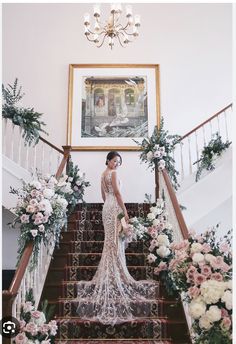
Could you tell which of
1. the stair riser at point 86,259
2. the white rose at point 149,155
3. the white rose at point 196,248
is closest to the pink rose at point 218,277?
the white rose at point 196,248

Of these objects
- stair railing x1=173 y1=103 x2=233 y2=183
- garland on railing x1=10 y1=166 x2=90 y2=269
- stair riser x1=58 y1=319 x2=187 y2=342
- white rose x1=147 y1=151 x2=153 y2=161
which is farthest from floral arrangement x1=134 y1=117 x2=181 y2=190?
stair riser x1=58 y1=319 x2=187 y2=342

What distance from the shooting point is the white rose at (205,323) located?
251cm

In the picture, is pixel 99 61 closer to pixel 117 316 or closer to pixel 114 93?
pixel 114 93

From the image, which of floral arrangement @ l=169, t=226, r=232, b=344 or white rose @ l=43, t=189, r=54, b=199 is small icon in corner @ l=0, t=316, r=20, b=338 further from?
white rose @ l=43, t=189, r=54, b=199

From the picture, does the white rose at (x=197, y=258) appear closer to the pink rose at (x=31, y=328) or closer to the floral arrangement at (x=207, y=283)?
the floral arrangement at (x=207, y=283)

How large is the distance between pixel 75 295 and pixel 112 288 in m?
0.57

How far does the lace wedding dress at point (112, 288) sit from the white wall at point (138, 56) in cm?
371

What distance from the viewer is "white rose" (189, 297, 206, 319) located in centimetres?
253

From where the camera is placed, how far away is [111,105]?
9.02 m

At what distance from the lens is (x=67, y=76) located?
909 cm

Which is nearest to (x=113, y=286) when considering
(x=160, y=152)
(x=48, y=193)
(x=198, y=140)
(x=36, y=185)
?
(x=48, y=193)

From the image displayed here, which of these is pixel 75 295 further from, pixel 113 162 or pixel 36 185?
pixel 113 162

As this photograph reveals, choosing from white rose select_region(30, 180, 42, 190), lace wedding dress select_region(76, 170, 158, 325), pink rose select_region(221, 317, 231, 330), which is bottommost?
lace wedding dress select_region(76, 170, 158, 325)

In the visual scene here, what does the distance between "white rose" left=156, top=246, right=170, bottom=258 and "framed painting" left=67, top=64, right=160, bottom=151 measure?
465 cm
